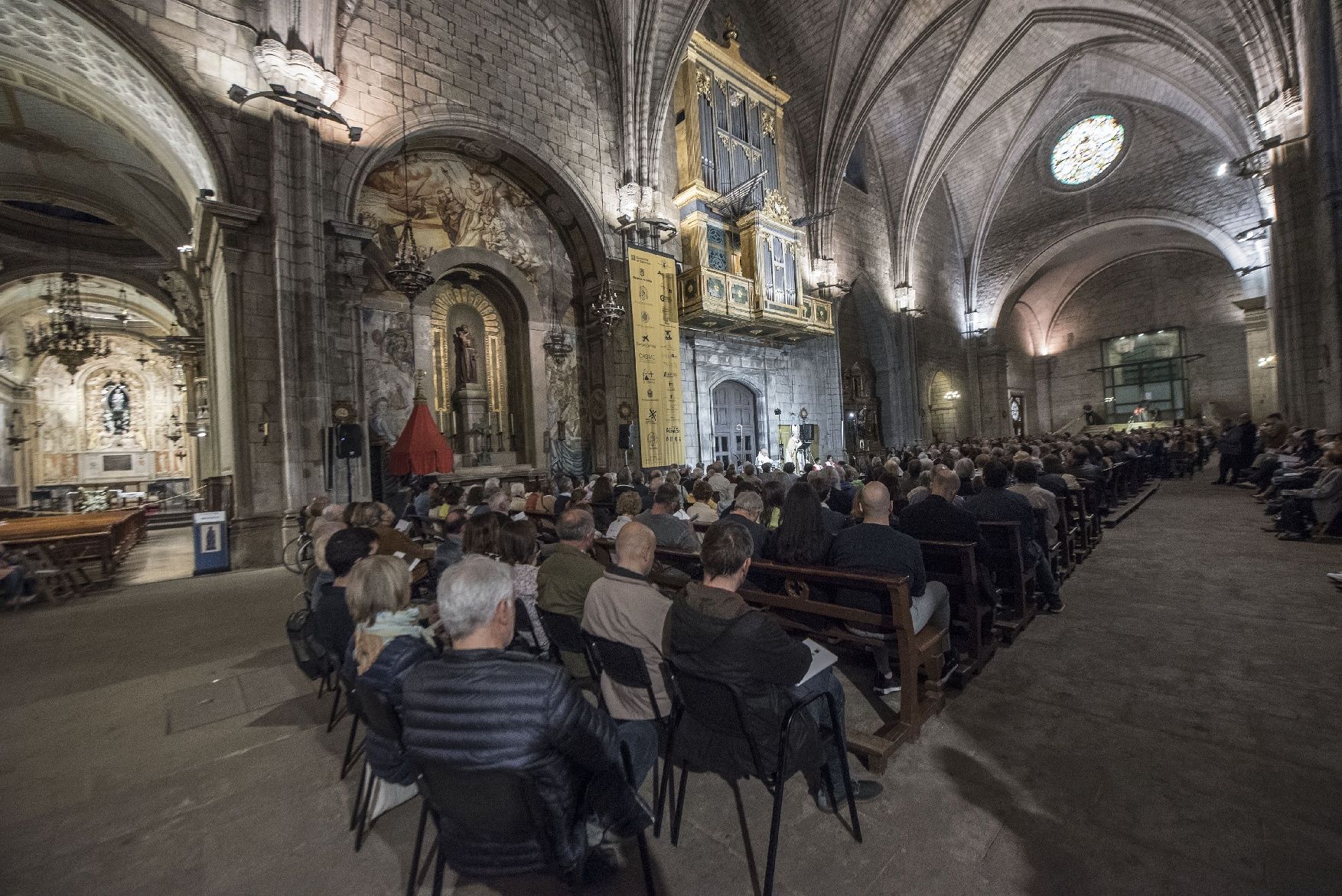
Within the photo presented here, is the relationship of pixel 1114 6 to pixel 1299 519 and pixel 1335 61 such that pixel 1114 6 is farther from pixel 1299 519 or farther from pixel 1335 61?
pixel 1299 519

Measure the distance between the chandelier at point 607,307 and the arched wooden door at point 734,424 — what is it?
4.38 metres

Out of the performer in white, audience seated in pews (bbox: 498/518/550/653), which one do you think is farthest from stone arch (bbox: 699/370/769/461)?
audience seated in pews (bbox: 498/518/550/653)

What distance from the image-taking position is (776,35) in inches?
635

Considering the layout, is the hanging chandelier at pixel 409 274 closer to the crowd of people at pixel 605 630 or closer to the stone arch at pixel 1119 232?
the crowd of people at pixel 605 630

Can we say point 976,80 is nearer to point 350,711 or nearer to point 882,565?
point 882,565

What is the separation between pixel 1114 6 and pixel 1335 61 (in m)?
10.9

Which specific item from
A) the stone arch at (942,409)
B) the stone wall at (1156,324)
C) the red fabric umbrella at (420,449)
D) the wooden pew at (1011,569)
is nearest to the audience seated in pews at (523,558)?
the wooden pew at (1011,569)

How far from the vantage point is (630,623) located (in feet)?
7.39

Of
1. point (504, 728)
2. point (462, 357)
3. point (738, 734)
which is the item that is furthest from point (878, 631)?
point (462, 357)

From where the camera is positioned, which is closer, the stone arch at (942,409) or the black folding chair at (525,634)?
the black folding chair at (525,634)

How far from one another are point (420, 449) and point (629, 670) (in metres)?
7.92

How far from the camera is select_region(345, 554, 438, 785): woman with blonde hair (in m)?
1.95

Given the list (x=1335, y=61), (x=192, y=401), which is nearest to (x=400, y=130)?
(x=192, y=401)

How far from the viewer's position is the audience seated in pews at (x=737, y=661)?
6.04 feet
